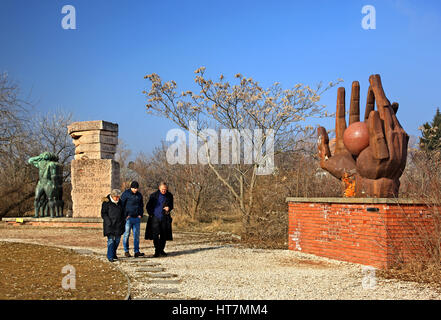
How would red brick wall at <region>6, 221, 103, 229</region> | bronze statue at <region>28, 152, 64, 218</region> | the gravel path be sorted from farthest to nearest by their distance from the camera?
1. bronze statue at <region>28, 152, 64, 218</region>
2. red brick wall at <region>6, 221, 103, 229</region>
3. the gravel path

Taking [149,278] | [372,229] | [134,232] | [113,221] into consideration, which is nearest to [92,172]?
[134,232]

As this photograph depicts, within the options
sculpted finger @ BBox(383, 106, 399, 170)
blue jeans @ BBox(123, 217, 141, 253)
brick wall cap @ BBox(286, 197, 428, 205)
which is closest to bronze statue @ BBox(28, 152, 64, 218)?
blue jeans @ BBox(123, 217, 141, 253)

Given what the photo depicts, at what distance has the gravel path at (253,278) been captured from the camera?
6.66 meters

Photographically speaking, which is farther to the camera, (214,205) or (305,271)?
(214,205)

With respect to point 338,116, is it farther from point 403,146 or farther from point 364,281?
point 364,281

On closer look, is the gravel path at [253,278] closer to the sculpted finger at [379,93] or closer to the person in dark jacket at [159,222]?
the person in dark jacket at [159,222]

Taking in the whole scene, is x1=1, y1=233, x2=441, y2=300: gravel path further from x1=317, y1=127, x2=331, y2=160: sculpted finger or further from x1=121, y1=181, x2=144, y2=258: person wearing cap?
x1=317, y1=127, x2=331, y2=160: sculpted finger

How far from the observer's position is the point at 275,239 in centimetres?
1322

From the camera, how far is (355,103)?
1088 centimetres

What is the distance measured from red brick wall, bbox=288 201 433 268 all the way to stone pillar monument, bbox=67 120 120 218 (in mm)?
9565

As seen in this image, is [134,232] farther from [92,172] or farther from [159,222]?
[92,172]

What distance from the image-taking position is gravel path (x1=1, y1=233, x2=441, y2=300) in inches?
262
